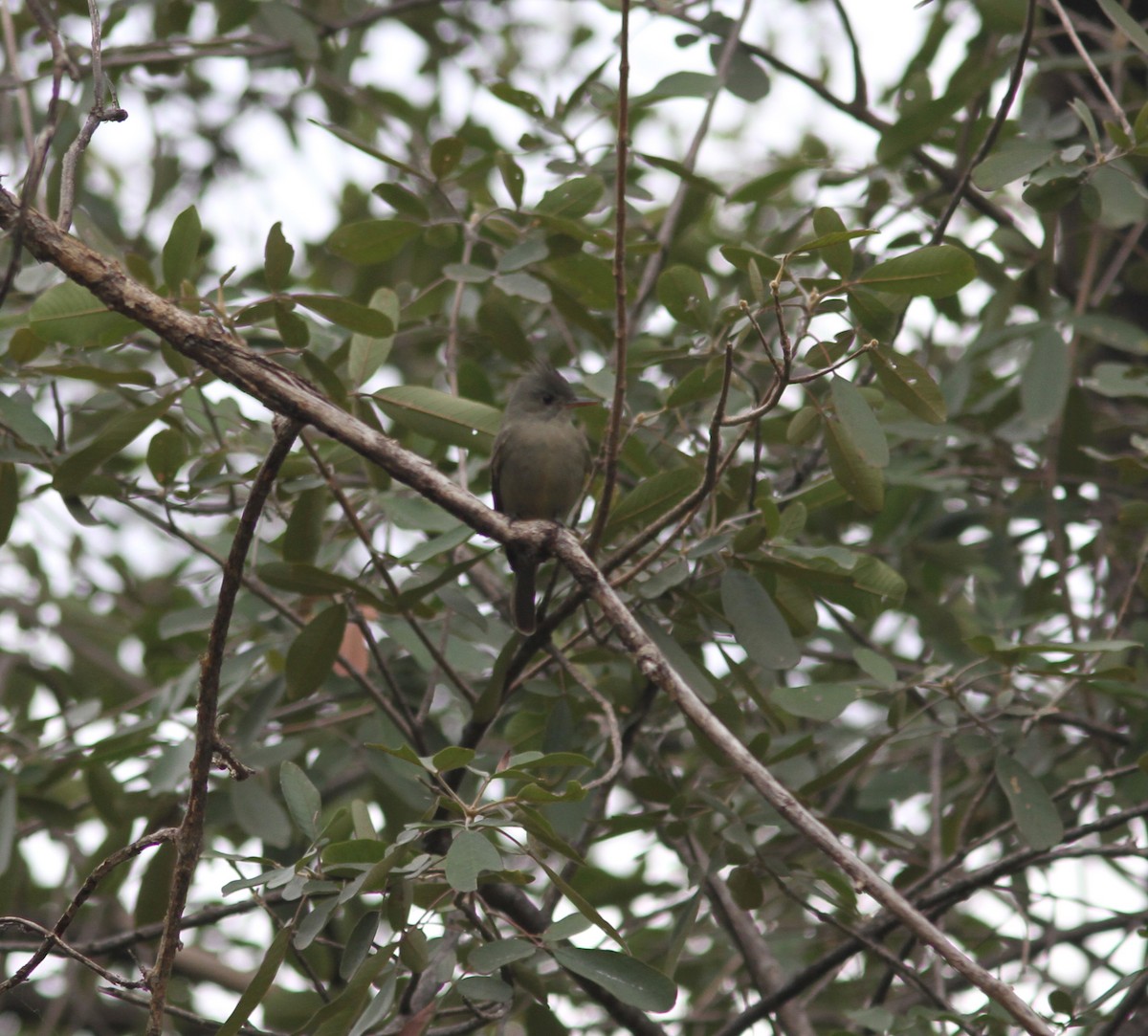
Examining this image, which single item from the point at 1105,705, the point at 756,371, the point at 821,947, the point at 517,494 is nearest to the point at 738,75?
the point at 756,371

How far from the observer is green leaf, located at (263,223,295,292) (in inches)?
139

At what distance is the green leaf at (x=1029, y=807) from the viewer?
372 centimetres

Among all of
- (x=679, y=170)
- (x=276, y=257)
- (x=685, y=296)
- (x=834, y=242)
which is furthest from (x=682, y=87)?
(x=834, y=242)

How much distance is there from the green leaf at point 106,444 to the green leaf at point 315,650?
0.72 m

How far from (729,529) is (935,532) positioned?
1.86 meters

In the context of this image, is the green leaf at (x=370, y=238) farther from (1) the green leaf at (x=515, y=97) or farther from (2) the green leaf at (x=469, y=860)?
(2) the green leaf at (x=469, y=860)

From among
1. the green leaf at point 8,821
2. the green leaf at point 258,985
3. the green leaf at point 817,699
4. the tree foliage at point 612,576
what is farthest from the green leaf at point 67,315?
the green leaf at point 817,699

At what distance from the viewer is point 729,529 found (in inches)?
147

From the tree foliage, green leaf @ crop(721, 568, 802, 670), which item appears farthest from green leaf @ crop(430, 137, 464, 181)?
green leaf @ crop(721, 568, 802, 670)

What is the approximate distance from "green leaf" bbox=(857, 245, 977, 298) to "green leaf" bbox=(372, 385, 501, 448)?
112 centimetres

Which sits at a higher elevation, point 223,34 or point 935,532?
point 223,34

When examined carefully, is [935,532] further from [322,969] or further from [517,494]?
[322,969]

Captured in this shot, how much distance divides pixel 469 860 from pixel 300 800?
1.94 feet

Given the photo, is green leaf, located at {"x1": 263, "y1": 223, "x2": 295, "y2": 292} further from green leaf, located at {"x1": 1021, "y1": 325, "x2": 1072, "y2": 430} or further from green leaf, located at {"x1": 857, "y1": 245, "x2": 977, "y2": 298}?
green leaf, located at {"x1": 1021, "y1": 325, "x2": 1072, "y2": 430}
